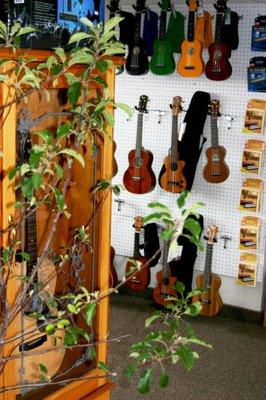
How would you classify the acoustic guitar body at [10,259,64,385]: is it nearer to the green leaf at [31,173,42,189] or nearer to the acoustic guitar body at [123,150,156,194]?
the green leaf at [31,173,42,189]

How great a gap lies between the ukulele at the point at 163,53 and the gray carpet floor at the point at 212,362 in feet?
6.20

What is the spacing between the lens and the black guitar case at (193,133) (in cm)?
466

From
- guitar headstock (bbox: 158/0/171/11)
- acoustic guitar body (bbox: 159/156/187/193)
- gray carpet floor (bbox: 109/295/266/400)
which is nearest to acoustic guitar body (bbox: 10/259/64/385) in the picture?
gray carpet floor (bbox: 109/295/266/400)

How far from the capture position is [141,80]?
4.97m

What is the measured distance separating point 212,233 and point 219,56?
51.8 inches

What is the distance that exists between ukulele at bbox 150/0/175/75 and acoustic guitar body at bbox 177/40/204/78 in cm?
9

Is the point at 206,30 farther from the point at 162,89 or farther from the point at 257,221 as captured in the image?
the point at 257,221

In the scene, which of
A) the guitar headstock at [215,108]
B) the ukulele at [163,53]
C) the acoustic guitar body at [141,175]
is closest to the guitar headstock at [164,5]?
the ukulele at [163,53]

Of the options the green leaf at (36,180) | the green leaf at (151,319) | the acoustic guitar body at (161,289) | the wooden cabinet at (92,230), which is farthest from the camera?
the acoustic guitar body at (161,289)

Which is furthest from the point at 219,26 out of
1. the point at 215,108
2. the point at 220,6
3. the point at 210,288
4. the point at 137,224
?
the point at 210,288

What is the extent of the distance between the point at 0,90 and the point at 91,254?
0.96 metres

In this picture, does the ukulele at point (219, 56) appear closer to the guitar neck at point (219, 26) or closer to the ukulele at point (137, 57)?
the guitar neck at point (219, 26)

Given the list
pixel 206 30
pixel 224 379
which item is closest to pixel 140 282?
pixel 224 379

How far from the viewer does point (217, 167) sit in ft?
15.4
